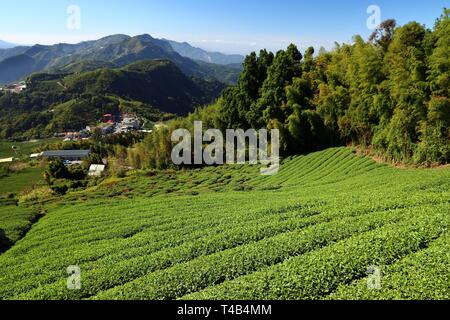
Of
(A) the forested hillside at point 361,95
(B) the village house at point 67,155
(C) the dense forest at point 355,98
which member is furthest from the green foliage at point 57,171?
(B) the village house at point 67,155

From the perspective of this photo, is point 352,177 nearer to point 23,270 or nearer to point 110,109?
point 23,270

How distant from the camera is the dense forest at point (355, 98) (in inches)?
1174

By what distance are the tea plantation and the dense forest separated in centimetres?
456

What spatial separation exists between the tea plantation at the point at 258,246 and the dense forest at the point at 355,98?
456 cm

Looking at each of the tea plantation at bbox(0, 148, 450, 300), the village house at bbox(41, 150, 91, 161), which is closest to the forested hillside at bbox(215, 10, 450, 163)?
the tea plantation at bbox(0, 148, 450, 300)

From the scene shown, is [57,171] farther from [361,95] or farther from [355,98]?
[361,95]

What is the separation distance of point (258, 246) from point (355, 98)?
29.1 metres

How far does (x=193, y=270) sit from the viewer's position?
47.8 feet

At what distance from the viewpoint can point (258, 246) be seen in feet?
52.4

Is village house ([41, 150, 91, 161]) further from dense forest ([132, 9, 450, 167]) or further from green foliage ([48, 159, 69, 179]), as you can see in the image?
dense forest ([132, 9, 450, 167])

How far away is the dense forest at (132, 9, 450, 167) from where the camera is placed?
29.8m

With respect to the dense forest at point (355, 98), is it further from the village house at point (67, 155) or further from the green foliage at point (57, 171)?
the village house at point (67, 155)

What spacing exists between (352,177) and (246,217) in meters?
14.0
